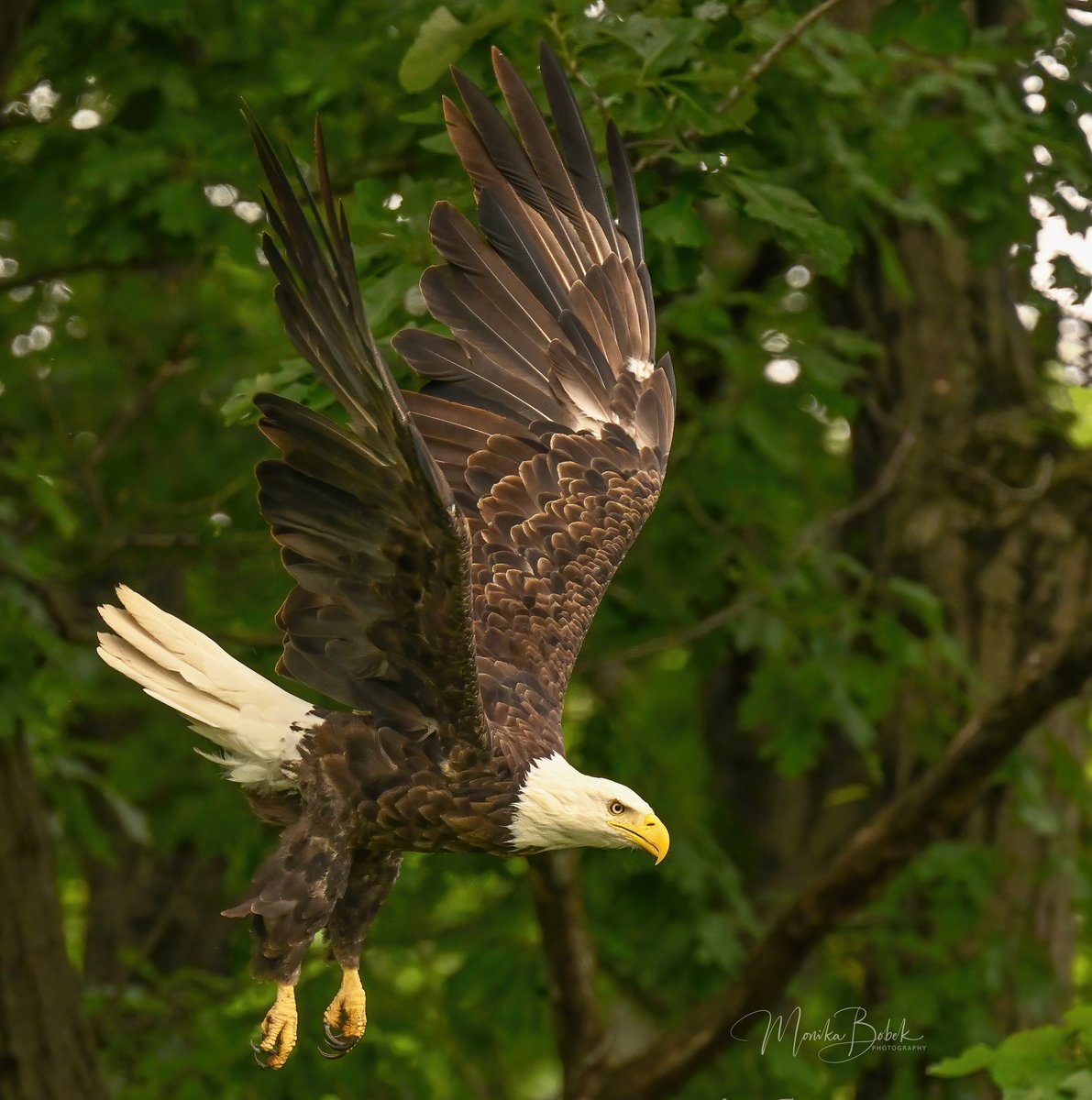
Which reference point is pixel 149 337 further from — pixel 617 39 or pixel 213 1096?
pixel 617 39

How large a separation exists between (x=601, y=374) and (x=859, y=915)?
330cm

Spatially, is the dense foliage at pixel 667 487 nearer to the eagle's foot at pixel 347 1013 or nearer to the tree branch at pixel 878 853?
the tree branch at pixel 878 853

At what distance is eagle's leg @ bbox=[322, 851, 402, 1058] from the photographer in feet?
16.8

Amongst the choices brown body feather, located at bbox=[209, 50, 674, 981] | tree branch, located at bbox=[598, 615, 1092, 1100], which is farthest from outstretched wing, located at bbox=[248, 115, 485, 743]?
tree branch, located at bbox=[598, 615, 1092, 1100]

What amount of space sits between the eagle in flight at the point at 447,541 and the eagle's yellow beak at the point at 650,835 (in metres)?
0.01

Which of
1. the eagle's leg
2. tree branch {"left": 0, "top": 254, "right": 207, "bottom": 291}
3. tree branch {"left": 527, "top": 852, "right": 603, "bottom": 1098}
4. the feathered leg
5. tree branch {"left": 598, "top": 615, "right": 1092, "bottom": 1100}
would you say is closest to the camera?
the feathered leg

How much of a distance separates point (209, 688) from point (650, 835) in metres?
1.24

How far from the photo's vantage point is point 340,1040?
5.41m

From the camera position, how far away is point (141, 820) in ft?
24.3

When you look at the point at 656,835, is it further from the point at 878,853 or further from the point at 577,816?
the point at 878,853

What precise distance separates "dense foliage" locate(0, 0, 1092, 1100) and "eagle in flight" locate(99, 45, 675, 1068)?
223mm

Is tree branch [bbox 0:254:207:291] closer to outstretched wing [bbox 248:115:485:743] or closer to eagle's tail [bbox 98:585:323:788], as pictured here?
eagle's tail [bbox 98:585:323:788]

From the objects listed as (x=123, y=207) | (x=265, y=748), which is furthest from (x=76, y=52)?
(x=265, y=748)

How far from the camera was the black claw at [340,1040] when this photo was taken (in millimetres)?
5340
